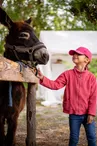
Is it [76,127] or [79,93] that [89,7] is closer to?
[79,93]

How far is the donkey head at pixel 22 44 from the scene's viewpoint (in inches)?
165

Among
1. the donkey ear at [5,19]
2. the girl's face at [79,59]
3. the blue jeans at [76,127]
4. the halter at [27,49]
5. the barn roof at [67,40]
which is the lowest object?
the blue jeans at [76,127]

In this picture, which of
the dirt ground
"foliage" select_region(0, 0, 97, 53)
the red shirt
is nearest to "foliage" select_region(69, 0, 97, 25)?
the dirt ground

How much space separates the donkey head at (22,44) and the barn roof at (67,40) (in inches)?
303

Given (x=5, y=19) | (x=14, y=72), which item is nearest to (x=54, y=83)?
(x=14, y=72)

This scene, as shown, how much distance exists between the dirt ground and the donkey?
130cm

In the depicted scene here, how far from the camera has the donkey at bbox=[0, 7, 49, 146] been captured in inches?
167

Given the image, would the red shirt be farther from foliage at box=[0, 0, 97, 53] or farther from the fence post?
foliage at box=[0, 0, 97, 53]

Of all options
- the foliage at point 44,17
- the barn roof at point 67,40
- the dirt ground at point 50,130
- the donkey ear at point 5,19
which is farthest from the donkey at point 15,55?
the foliage at point 44,17

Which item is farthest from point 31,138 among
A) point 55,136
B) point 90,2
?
point 90,2

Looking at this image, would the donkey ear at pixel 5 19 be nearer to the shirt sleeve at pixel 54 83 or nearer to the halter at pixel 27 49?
the halter at pixel 27 49

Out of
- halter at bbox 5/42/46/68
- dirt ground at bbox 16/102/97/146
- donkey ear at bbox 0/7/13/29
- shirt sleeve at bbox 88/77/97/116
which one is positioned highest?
donkey ear at bbox 0/7/13/29

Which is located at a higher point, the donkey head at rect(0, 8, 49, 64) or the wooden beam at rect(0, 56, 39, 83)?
the donkey head at rect(0, 8, 49, 64)

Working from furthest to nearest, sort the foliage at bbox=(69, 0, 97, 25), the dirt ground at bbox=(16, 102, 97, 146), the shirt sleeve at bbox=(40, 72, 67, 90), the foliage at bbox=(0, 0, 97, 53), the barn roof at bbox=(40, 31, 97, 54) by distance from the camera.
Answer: the foliage at bbox=(0, 0, 97, 53), the barn roof at bbox=(40, 31, 97, 54), the foliage at bbox=(69, 0, 97, 25), the dirt ground at bbox=(16, 102, 97, 146), the shirt sleeve at bbox=(40, 72, 67, 90)
